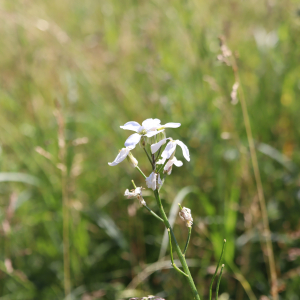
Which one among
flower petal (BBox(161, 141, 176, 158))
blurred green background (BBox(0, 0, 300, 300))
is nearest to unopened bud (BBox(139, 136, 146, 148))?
flower petal (BBox(161, 141, 176, 158))

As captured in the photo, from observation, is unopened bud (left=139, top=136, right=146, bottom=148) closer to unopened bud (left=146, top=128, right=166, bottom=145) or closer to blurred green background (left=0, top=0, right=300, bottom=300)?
unopened bud (left=146, top=128, right=166, bottom=145)

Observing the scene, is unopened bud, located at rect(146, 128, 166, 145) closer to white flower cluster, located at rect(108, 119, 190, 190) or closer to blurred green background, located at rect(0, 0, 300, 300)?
white flower cluster, located at rect(108, 119, 190, 190)

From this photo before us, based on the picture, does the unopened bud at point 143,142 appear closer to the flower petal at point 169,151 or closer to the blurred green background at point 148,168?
the flower petal at point 169,151

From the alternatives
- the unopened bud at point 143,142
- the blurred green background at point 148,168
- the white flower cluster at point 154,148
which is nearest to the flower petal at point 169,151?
the white flower cluster at point 154,148

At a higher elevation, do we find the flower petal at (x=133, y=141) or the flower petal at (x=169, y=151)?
the flower petal at (x=133, y=141)

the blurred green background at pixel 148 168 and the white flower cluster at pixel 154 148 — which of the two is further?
the blurred green background at pixel 148 168

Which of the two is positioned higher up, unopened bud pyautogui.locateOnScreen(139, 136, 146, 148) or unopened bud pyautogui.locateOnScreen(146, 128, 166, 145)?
unopened bud pyautogui.locateOnScreen(146, 128, 166, 145)

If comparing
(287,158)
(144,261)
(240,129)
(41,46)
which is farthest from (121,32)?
(144,261)

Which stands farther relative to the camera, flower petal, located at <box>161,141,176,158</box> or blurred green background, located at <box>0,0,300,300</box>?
blurred green background, located at <box>0,0,300,300</box>

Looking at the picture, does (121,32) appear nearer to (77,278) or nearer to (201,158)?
(201,158)
